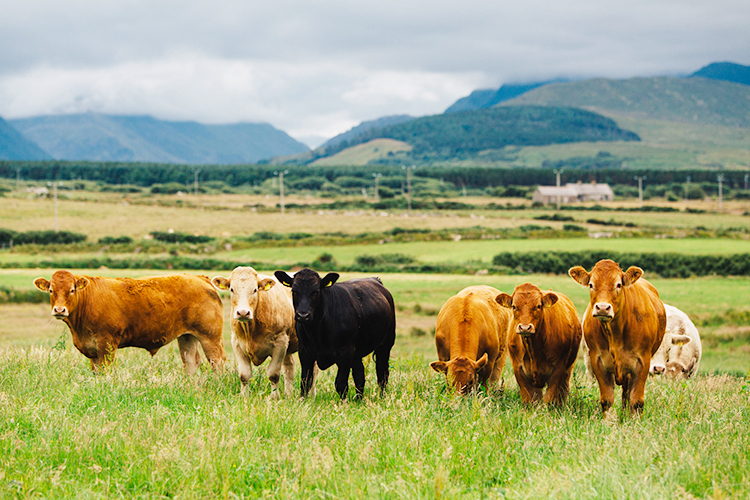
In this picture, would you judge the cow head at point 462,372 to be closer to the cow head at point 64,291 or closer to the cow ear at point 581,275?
the cow ear at point 581,275

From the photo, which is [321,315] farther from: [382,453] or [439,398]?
[382,453]

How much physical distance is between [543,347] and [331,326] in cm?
295

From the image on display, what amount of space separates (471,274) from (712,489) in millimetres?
43744

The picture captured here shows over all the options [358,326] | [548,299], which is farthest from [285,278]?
[548,299]

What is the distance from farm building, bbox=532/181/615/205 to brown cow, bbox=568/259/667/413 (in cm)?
14230

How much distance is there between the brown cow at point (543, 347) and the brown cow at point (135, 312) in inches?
185

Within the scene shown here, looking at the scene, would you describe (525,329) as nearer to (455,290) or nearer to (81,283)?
(81,283)

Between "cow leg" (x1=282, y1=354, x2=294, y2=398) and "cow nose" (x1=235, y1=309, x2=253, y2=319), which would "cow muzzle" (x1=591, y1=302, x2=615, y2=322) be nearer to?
"cow nose" (x1=235, y1=309, x2=253, y2=319)

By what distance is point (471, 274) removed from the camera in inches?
1925

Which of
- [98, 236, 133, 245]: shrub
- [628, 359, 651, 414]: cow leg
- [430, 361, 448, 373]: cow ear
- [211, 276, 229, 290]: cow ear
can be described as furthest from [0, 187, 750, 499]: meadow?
[98, 236, 133, 245]: shrub

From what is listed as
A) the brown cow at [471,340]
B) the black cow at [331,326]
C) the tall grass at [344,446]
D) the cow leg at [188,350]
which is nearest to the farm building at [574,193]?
the brown cow at [471,340]

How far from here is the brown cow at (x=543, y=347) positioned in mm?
8914

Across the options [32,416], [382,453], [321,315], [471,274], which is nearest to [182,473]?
[382,453]

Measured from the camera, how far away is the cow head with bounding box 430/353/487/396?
359 inches
